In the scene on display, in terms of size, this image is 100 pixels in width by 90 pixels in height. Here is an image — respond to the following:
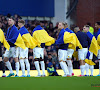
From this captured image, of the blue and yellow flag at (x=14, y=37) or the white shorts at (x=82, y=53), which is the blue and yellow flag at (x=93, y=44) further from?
the blue and yellow flag at (x=14, y=37)

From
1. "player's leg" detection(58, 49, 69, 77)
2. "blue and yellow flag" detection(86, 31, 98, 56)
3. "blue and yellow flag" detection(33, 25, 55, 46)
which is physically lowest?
"player's leg" detection(58, 49, 69, 77)

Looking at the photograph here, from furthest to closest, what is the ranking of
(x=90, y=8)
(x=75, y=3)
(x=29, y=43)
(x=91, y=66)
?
1. (x=75, y=3)
2. (x=90, y=8)
3. (x=91, y=66)
4. (x=29, y=43)

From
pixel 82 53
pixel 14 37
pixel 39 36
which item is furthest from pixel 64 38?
pixel 14 37

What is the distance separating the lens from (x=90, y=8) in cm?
1850

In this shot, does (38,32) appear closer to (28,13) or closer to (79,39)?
(79,39)

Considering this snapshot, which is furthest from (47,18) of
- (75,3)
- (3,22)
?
(3,22)

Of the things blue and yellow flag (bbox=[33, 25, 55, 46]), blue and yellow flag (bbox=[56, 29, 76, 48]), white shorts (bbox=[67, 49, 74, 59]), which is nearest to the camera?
blue and yellow flag (bbox=[56, 29, 76, 48])

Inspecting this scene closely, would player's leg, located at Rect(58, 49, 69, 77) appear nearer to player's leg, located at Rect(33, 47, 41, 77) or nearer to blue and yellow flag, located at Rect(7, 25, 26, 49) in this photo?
player's leg, located at Rect(33, 47, 41, 77)

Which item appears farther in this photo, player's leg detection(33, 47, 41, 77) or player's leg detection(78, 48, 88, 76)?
player's leg detection(33, 47, 41, 77)

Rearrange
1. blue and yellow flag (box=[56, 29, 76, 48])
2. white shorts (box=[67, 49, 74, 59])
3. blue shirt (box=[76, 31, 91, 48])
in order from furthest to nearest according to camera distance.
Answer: blue shirt (box=[76, 31, 91, 48]), white shorts (box=[67, 49, 74, 59]), blue and yellow flag (box=[56, 29, 76, 48])

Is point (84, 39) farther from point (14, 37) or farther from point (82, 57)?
point (14, 37)

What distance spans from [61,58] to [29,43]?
143cm

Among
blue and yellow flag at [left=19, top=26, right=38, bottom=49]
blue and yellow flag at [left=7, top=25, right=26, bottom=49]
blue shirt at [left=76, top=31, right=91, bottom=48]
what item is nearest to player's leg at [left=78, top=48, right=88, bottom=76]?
blue shirt at [left=76, top=31, right=91, bottom=48]

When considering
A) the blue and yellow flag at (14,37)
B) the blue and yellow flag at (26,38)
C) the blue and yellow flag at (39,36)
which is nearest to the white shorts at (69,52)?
the blue and yellow flag at (39,36)
